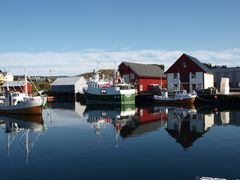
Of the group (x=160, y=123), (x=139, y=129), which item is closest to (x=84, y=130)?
(x=139, y=129)

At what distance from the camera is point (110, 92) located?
5691 cm

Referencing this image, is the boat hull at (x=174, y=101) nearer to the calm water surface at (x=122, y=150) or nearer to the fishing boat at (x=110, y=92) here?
the fishing boat at (x=110, y=92)

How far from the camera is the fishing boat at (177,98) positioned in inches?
1996

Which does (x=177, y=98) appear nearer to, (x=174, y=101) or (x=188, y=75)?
(x=174, y=101)

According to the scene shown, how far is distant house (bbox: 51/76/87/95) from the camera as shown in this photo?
79.3 metres

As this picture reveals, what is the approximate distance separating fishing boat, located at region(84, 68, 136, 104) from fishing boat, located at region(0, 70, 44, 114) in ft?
61.6

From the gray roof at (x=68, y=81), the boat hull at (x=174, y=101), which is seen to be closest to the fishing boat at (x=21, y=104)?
the boat hull at (x=174, y=101)

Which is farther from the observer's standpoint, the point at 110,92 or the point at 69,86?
the point at 69,86

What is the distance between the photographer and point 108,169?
49.3ft

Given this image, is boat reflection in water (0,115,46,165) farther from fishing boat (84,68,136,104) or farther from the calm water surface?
fishing boat (84,68,136,104)

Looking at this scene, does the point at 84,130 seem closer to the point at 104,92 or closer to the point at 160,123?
the point at 160,123

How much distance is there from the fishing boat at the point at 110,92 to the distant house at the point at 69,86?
1870 centimetres

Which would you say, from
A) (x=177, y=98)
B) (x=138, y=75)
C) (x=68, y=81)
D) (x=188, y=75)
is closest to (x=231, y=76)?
(x=188, y=75)

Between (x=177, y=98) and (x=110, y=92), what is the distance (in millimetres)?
12068
